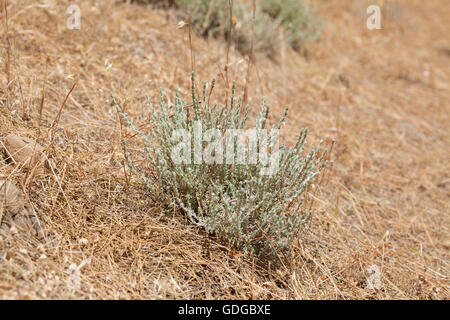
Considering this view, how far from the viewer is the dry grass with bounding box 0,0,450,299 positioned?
172 centimetres

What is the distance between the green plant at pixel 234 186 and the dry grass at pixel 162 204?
0.10 metres

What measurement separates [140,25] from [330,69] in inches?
83.8

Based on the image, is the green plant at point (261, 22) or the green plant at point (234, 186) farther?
the green plant at point (261, 22)

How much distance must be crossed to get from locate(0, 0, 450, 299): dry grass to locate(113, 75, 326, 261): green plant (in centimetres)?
10

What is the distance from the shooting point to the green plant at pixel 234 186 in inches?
72.7

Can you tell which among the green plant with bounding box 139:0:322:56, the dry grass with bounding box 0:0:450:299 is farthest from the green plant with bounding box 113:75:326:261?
the green plant with bounding box 139:0:322:56

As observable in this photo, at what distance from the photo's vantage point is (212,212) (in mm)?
1834

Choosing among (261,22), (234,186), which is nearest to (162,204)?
(234,186)

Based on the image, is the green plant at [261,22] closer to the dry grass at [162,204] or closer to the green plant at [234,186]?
the dry grass at [162,204]

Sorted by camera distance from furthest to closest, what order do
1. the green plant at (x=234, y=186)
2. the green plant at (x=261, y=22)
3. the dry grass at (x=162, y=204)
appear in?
the green plant at (x=261, y=22) → the green plant at (x=234, y=186) → the dry grass at (x=162, y=204)

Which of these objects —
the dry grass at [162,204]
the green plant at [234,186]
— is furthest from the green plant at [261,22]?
the green plant at [234,186]

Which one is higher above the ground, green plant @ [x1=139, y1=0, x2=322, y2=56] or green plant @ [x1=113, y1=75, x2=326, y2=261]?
green plant @ [x1=139, y1=0, x2=322, y2=56]

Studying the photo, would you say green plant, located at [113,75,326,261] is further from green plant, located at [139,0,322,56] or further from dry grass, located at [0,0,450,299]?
green plant, located at [139,0,322,56]
